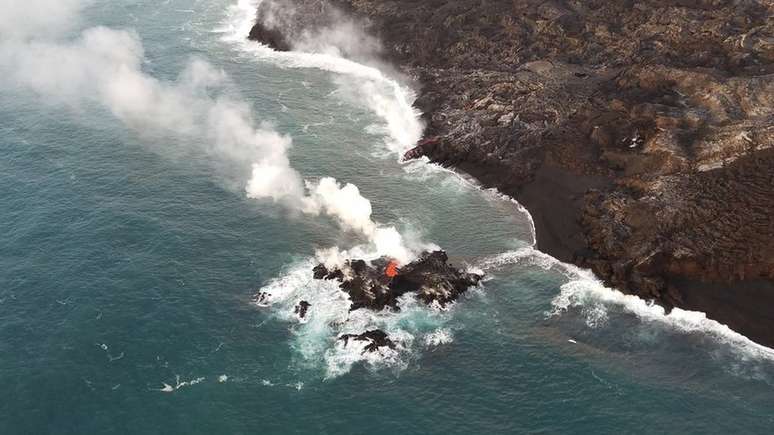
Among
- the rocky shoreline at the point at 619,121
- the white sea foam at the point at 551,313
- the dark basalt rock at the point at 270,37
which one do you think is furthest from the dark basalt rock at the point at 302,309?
the dark basalt rock at the point at 270,37

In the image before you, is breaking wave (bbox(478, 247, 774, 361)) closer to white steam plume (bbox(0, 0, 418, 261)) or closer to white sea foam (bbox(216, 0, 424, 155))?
white steam plume (bbox(0, 0, 418, 261))

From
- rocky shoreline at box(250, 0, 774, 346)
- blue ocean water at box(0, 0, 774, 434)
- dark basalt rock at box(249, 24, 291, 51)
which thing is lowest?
blue ocean water at box(0, 0, 774, 434)

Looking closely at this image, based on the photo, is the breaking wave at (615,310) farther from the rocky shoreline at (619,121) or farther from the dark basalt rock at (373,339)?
the dark basalt rock at (373,339)

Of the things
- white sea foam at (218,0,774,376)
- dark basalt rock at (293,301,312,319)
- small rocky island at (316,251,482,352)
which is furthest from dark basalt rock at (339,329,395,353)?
dark basalt rock at (293,301,312,319)

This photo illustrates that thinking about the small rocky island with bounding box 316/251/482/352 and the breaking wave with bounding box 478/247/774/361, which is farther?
the small rocky island with bounding box 316/251/482/352

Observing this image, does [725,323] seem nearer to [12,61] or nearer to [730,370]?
[730,370]

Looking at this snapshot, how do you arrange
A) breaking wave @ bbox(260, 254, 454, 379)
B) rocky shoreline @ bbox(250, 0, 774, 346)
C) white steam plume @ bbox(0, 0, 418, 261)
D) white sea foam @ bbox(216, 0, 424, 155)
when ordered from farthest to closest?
white sea foam @ bbox(216, 0, 424, 155) → white steam plume @ bbox(0, 0, 418, 261) → rocky shoreline @ bbox(250, 0, 774, 346) → breaking wave @ bbox(260, 254, 454, 379)
